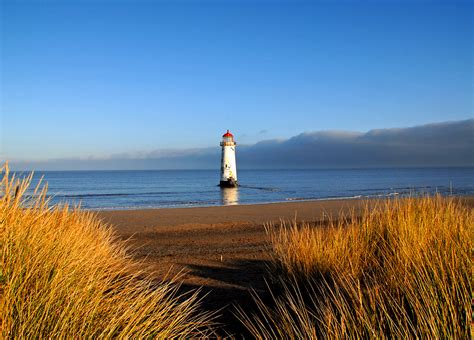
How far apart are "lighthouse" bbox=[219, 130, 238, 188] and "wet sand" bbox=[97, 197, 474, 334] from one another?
80.6 ft

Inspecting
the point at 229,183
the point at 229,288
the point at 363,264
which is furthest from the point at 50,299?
the point at 229,183

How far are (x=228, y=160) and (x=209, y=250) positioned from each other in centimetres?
3458

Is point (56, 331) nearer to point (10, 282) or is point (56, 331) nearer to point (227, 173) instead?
point (10, 282)

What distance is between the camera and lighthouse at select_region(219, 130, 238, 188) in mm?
43875

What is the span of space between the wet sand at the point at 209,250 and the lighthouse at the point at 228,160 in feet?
80.6

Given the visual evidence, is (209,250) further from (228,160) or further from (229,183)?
(229,183)

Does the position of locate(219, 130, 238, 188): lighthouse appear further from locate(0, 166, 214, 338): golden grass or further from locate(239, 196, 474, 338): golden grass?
locate(0, 166, 214, 338): golden grass

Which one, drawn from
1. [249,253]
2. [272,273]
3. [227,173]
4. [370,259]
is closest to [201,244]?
[249,253]

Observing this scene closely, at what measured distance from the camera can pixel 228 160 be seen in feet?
146

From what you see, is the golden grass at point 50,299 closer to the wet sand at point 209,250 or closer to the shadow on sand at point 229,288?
the wet sand at point 209,250

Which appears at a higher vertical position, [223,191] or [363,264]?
[363,264]

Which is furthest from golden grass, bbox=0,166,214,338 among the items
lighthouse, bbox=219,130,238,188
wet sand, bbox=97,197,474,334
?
lighthouse, bbox=219,130,238,188

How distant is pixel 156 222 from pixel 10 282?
1361 centimetres

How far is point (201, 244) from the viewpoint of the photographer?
1104 centimetres
